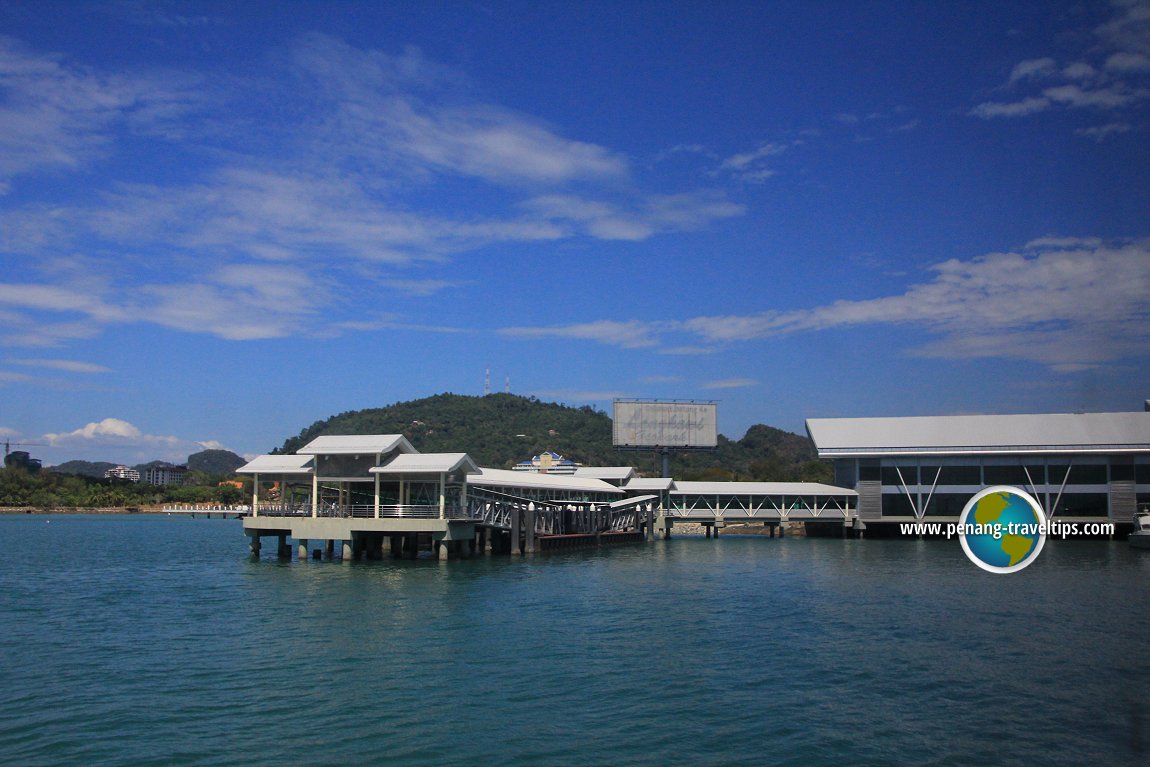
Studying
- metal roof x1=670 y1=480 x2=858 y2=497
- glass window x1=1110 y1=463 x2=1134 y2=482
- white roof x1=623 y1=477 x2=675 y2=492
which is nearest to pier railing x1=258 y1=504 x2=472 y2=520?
white roof x1=623 y1=477 x2=675 y2=492

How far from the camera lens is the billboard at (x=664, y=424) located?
89.4 meters

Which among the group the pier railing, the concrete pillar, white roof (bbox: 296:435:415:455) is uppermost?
white roof (bbox: 296:435:415:455)

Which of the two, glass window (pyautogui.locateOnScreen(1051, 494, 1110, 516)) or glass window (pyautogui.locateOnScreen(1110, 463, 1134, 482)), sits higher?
glass window (pyautogui.locateOnScreen(1110, 463, 1134, 482))

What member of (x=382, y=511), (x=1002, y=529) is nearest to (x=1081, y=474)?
(x=382, y=511)

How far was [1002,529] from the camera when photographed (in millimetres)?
13031

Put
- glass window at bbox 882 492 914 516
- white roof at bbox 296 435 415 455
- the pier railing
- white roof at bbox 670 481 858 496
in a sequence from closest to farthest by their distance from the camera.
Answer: white roof at bbox 296 435 415 455, the pier railing, glass window at bbox 882 492 914 516, white roof at bbox 670 481 858 496

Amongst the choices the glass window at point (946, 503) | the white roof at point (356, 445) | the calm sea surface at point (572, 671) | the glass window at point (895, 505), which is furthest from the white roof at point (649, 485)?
the calm sea surface at point (572, 671)

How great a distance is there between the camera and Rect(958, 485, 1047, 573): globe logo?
1120 centimetres

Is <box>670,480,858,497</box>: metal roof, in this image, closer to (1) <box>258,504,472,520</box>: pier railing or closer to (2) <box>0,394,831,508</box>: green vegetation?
(1) <box>258,504,472,520</box>: pier railing

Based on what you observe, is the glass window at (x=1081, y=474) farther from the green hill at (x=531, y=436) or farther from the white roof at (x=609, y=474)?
the green hill at (x=531, y=436)

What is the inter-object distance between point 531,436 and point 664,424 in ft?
265

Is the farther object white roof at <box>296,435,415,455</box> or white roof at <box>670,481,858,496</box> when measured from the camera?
white roof at <box>670,481,858,496</box>

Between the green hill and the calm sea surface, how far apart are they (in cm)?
10243

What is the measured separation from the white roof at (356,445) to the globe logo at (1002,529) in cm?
3028
